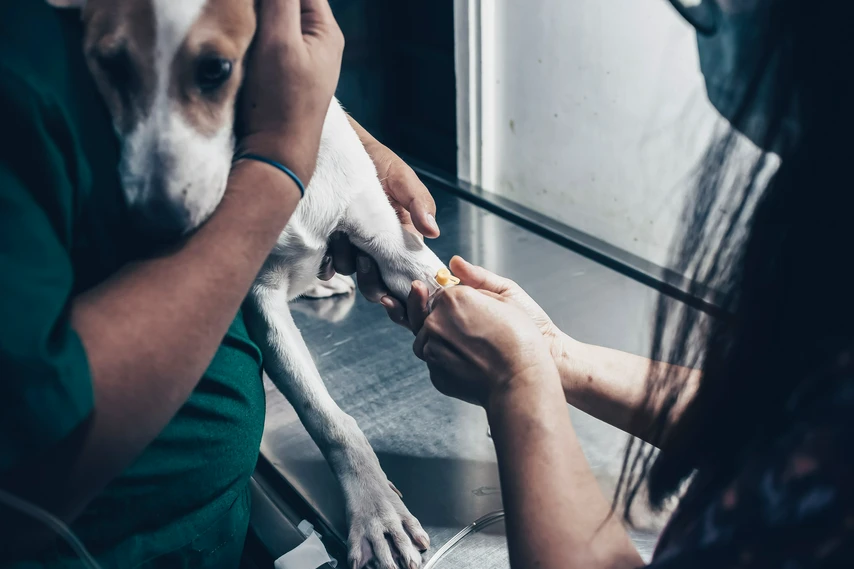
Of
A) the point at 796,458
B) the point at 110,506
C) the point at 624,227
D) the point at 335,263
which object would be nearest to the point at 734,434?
the point at 796,458

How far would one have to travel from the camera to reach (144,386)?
447mm

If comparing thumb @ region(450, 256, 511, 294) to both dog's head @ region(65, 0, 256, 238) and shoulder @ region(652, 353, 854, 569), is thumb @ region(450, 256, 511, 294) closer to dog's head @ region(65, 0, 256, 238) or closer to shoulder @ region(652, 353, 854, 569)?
dog's head @ region(65, 0, 256, 238)

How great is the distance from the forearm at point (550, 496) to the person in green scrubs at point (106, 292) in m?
0.26

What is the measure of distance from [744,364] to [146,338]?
41cm

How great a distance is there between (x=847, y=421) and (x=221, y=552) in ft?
2.17

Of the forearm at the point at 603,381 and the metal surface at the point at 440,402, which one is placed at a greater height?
the forearm at the point at 603,381

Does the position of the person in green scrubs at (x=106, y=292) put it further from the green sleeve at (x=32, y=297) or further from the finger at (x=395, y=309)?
the finger at (x=395, y=309)

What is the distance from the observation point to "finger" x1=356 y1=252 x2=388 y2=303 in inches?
39.1

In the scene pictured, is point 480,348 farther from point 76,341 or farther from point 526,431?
point 76,341

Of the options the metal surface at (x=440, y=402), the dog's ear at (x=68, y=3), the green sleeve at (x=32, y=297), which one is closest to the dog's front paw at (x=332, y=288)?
the metal surface at (x=440, y=402)

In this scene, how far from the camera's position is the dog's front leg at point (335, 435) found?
88 centimetres

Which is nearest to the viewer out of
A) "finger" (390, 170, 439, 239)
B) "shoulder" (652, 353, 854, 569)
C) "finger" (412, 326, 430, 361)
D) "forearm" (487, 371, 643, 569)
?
"shoulder" (652, 353, 854, 569)

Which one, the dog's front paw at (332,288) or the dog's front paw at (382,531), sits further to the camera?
the dog's front paw at (332,288)

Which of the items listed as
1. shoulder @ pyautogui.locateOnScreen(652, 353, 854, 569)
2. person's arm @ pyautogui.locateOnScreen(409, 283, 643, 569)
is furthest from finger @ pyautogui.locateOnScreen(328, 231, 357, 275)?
shoulder @ pyautogui.locateOnScreen(652, 353, 854, 569)
